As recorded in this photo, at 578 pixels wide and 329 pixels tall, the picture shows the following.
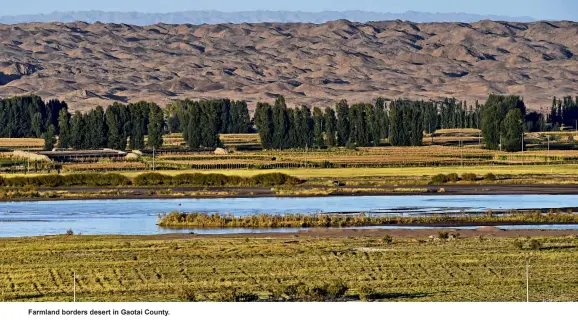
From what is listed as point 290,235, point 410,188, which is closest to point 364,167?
point 410,188

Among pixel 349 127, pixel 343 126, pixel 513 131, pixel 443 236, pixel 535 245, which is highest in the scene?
pixel 343 126

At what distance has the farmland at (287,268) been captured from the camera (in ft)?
68.1

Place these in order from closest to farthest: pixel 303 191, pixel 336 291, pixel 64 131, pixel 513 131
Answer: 1. pixel 336 291
2. pixel 303 191
3. pixel 513 131
4. pixel 64 131

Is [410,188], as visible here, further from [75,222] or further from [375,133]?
[375,133]

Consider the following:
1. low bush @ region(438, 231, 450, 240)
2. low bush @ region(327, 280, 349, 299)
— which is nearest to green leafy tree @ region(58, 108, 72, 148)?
low bush @ region(438, 231, 450, 240)

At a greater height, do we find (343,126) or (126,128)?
(126,128)

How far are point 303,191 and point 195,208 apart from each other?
11042 mm

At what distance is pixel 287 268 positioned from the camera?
1024 inches

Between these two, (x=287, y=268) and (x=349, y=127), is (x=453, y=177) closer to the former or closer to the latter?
(x=349, y=127)

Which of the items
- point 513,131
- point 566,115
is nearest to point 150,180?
point 513,131

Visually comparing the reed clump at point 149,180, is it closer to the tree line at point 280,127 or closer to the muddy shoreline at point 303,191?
the muddy shoreline at point 303,191

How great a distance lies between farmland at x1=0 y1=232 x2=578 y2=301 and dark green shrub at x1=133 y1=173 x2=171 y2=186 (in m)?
31.9

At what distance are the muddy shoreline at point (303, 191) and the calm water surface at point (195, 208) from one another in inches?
79.1

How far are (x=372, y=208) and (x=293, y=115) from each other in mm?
58681
